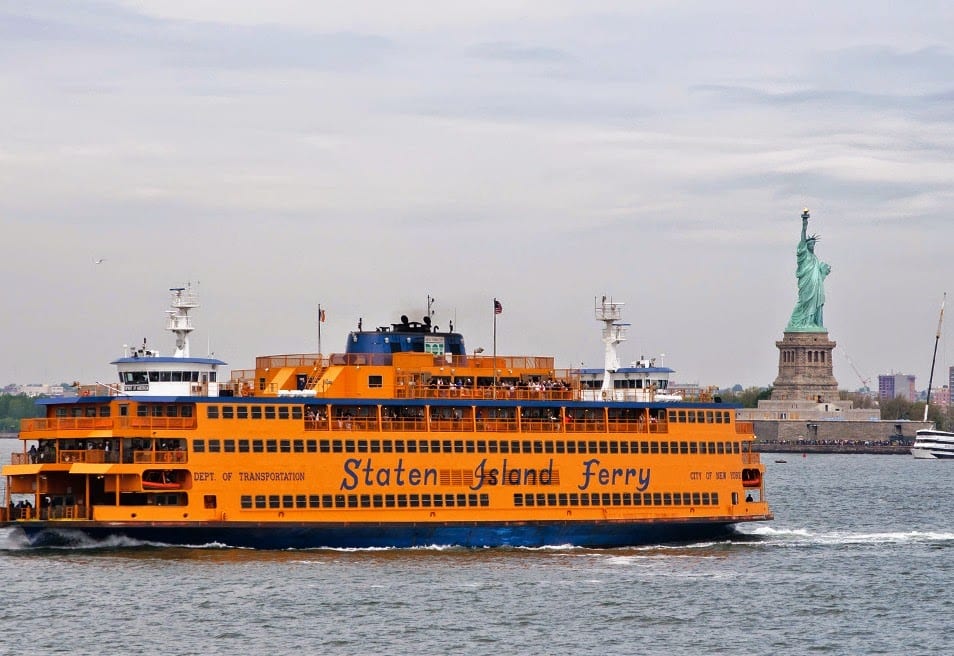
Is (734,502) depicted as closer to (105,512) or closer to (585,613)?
(585,613)

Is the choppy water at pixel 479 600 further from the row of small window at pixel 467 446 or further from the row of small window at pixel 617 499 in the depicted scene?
the row of small window at pixel 467 446

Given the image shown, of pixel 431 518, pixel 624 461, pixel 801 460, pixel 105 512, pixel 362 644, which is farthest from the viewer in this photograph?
pixel 801 460

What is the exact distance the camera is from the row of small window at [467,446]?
59375mm

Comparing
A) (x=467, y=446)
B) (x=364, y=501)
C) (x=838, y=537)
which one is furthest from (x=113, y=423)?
(x=838, y=537)

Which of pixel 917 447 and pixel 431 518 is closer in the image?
pixel 431 518

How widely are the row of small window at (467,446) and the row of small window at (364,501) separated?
153 centimetres

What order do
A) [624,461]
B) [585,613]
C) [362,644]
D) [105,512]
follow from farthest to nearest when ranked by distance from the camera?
[624,461]
[105,512]
[585,613]
[362,644]

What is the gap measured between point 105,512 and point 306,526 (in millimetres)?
6638

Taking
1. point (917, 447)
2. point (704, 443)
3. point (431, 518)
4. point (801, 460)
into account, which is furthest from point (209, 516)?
point (917, 447)

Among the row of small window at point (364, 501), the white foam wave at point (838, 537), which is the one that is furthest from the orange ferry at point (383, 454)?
the white foam wave at point (838, 537)

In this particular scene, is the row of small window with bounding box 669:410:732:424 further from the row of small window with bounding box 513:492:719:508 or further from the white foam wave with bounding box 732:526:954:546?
the white foam wave with bounding box 732:526:954:546

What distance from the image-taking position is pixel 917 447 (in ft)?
648

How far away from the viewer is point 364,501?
60.7 m

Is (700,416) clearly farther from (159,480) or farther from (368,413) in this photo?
(159,480)
